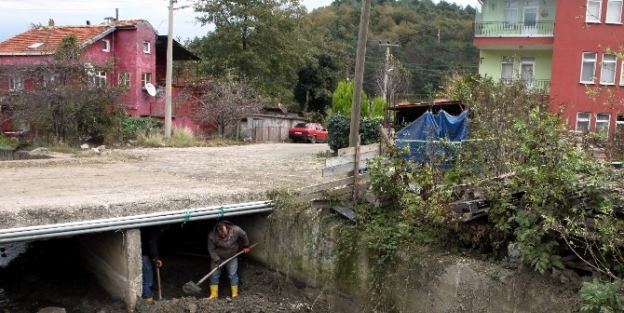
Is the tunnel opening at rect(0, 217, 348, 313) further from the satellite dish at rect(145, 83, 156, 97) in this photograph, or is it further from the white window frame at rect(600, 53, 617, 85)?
the satellite dish at rect(145, 83, 156, 97)

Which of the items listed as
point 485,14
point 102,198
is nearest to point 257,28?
point 485,14

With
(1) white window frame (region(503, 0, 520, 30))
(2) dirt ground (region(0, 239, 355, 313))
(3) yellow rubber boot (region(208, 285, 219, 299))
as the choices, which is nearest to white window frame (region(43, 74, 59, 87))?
(2) dirt ground (region(0, 239, 355, 313))

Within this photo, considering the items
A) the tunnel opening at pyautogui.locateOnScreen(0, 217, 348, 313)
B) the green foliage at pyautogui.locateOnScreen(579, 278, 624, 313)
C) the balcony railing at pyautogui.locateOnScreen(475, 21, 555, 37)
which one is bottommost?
A: the tunnel opening at pyautogui.locateOnScreen(0, 217, 348, 313)

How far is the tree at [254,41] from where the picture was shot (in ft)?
136

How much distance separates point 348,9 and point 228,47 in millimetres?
30312

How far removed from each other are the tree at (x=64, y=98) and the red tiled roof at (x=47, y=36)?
7292 mm

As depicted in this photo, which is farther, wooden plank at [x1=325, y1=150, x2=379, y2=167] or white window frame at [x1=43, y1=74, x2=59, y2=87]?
white window frame at [x1=43, y1=74, x2=59, y2=87]

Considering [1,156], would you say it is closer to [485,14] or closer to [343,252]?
[343,252]

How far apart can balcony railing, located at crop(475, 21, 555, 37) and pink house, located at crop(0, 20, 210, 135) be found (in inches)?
675

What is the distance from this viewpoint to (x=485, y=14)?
2631 cm

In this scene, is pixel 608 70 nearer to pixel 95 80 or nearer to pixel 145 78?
pixel 95 80

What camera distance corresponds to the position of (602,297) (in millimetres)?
5984

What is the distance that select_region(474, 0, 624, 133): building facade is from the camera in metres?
22.4

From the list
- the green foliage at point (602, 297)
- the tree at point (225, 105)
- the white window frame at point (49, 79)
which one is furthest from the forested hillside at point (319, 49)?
the green foliage at point (602, 297)
